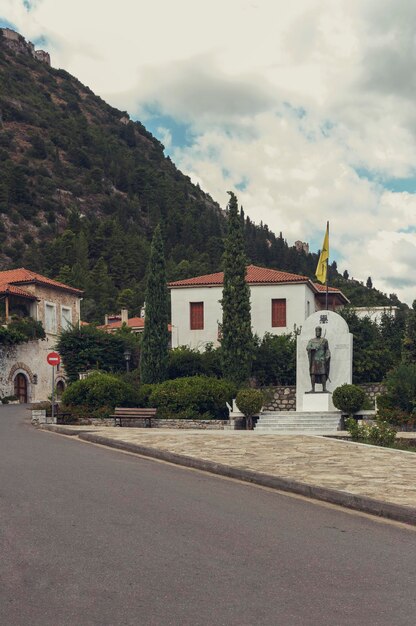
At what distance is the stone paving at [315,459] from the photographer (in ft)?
34.7

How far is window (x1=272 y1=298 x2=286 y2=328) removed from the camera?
45.5m

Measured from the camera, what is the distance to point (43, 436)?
70.8ft

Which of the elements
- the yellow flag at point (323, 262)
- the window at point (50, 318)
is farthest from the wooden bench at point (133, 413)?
the window at point (50, 318)

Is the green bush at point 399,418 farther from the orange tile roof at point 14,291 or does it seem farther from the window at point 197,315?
the orange tile roof at point 14,291

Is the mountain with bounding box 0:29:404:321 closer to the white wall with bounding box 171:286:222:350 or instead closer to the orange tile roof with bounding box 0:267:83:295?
the orange tile roof with bounding box 0:267:83:295

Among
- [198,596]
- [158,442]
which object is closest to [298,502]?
[198,596]

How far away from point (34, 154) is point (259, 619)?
510 ft

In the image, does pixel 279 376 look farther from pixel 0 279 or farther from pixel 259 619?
pixel 259 619

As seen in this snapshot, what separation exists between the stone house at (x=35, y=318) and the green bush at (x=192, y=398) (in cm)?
1883

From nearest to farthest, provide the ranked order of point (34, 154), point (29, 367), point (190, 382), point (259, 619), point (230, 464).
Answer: point (259, 619), point (230, 464), point (190, 382), point (29, 367), point (34, 154)

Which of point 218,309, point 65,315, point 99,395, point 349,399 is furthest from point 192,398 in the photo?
point 65,315

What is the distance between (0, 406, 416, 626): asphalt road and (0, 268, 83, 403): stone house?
37.7 m

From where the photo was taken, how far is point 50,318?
2087 inches

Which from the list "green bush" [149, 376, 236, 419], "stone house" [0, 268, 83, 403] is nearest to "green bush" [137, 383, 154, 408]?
"green bush" [149, 376, 236, 419]
